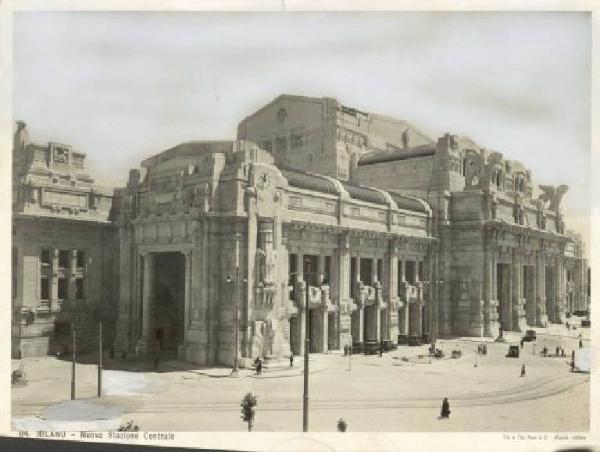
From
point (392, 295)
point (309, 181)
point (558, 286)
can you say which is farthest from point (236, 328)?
point (558, 286)

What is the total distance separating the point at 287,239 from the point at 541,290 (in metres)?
31.4

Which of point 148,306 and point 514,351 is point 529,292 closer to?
point 514,351

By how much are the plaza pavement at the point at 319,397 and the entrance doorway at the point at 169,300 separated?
4.55 metres

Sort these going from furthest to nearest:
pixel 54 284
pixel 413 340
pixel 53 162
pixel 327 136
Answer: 1. pixel 327 136
2. pixel 413 340
3. pixel 54 284
4. pixel 53 162

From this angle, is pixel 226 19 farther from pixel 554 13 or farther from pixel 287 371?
pixel 287 371

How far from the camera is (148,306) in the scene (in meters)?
36.2

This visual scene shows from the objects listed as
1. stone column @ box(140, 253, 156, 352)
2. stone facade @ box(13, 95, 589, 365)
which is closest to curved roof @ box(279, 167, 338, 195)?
stone facade @ box(13, 95, 589, 365)

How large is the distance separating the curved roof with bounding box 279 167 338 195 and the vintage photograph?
1.30 feet

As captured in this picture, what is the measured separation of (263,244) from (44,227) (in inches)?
550

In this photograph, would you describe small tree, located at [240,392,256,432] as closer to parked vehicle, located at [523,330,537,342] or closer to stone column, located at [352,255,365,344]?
stone column, located at [352,255,365,344]

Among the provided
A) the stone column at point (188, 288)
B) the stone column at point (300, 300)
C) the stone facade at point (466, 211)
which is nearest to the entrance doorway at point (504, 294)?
the stone facade at point (466, 211)

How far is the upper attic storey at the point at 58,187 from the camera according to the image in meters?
34.1

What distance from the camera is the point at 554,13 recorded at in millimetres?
22344

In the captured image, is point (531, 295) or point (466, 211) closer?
point (466, 211)
